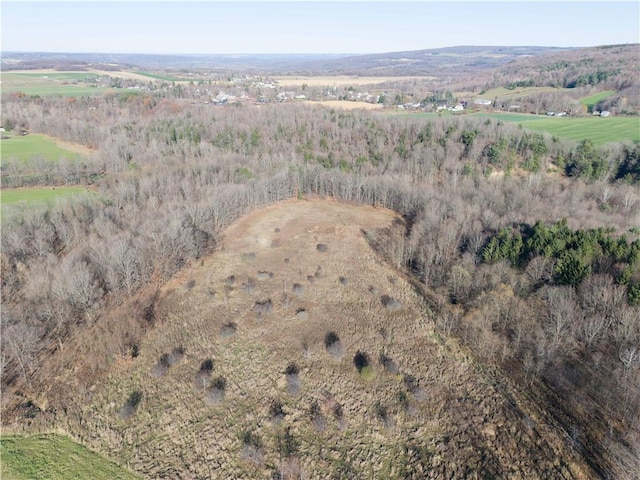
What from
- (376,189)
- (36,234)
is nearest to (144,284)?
(36,234)

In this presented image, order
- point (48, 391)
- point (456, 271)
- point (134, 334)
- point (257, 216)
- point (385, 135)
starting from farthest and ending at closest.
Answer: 1. point (385, 135)
2. point (257, 216)
3. point (456, 271)
4. point (134, 334)
5. point (48, 391)

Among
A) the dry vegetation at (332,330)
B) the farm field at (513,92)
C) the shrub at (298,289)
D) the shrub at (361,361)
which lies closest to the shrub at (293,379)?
the dry vegetation at (332,330)

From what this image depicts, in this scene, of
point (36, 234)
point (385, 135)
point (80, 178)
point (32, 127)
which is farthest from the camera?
point (32, 127)

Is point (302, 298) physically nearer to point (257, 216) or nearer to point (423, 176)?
point (257, 216)

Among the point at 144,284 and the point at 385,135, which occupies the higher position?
the point at 385,135

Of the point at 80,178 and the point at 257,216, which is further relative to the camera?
the point at 80,178

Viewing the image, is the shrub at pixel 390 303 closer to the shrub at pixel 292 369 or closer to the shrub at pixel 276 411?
the shrub at pixel 292 369

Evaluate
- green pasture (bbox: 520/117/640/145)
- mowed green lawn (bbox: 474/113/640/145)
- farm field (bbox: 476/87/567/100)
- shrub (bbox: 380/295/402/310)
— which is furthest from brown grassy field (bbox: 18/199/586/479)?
farm field (bbox: 476/87/567/100)
